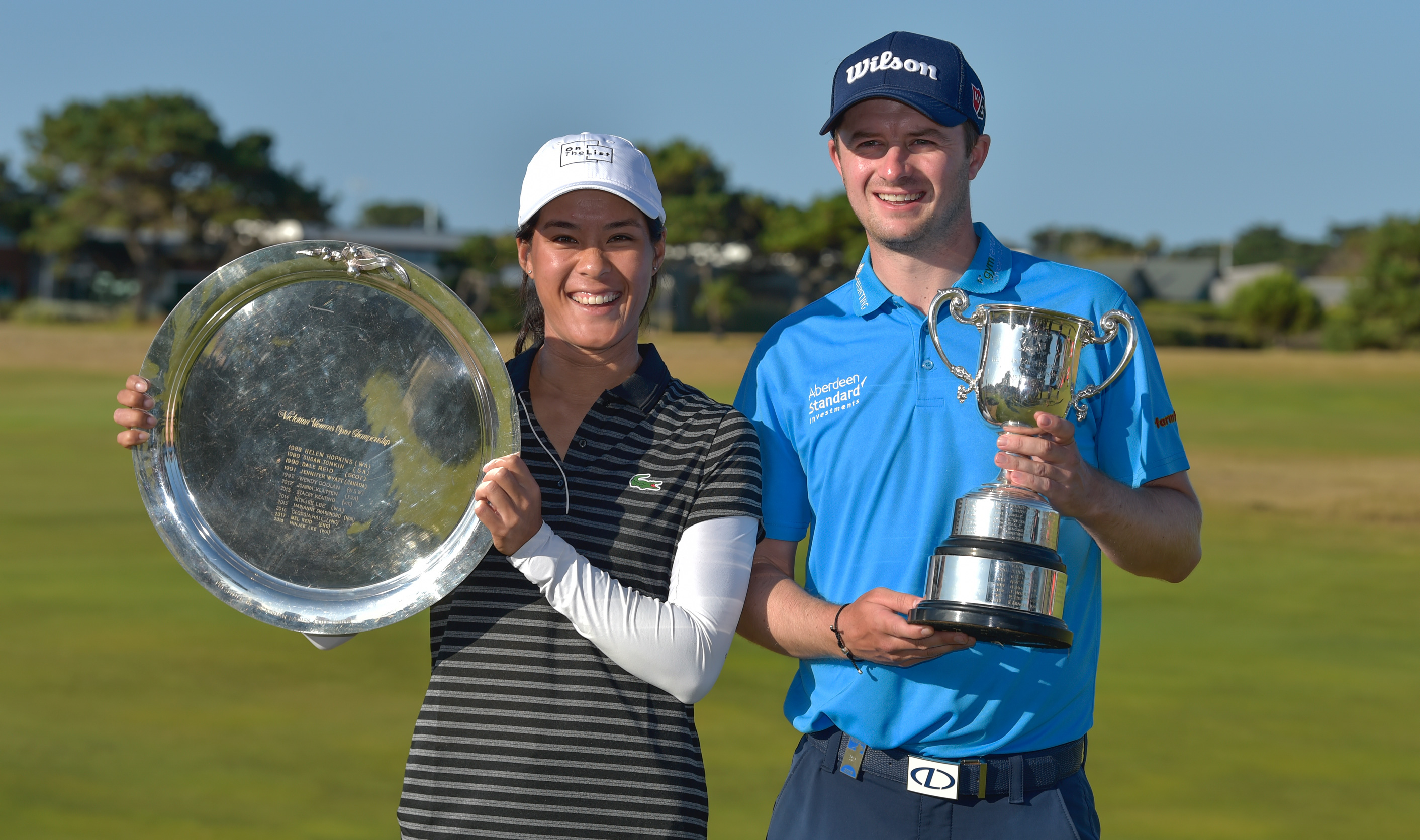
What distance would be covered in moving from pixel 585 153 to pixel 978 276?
2.70 feet

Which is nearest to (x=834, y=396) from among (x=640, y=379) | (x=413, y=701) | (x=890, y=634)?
(x=640, y=379)

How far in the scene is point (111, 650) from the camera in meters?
8.78

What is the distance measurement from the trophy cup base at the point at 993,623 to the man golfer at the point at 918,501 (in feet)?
0.41

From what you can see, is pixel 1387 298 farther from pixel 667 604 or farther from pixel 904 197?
pixel 667 604

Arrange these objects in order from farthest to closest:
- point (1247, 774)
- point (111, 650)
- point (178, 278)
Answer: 1. point (178, 278)
2. point (111, 650)
3. point (1247, 774)

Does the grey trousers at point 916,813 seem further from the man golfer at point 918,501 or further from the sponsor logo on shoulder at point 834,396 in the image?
the sponsor logo on shoulder at point 834,396

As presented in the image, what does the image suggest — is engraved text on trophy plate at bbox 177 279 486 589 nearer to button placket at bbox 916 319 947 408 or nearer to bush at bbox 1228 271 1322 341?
button placket at bbox 916 319 947 408

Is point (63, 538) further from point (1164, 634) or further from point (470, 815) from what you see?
point (470, 815)

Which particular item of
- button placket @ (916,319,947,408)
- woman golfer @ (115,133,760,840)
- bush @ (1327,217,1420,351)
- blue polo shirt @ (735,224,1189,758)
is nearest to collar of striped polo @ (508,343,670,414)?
woman golfer @ (115,133,760,840)

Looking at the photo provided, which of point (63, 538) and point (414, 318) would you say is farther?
point (63, 538)

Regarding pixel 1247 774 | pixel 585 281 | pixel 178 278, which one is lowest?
pixel 1247 774

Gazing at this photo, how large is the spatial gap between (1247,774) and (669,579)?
18.1 feet

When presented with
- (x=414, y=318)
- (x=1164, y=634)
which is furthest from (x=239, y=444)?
(x=1164, y=634)

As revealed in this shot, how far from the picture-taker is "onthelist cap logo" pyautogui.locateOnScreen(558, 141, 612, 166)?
257cm
